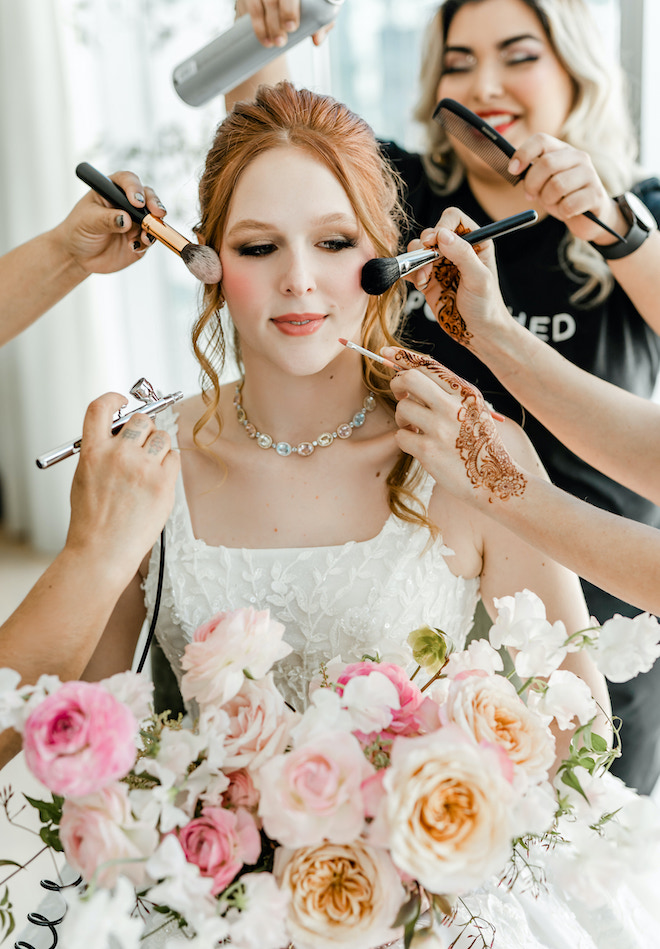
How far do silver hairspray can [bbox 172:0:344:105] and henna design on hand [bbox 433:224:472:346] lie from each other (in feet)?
1.17

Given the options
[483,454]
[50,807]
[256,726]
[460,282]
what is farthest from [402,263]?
[50,807]

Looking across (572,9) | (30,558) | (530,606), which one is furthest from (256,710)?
(30,558)

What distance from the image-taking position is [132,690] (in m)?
0.67

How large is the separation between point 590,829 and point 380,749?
0.61 ft

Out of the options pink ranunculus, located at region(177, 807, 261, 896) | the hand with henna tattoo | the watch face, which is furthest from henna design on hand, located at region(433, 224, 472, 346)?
pink ranunculus, located at region(177, 807, 261, 896)

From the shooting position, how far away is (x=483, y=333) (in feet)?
3.82

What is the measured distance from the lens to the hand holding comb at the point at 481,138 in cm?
125

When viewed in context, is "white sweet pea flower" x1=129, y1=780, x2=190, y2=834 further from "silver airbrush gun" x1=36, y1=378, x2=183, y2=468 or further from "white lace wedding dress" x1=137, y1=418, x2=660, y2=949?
"white lace wedding dress" x1=137, y1=418, x2=660, y2=949

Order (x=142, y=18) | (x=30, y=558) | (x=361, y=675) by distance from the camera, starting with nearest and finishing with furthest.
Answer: (x=361, y=675)
(x=142, y=18)
(x=30, y=558)

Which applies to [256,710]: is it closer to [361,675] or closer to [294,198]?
[361,675]

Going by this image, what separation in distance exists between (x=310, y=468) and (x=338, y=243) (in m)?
0.32

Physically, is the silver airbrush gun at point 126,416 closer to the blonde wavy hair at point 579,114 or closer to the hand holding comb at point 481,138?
the hand holding comb at point 481,138

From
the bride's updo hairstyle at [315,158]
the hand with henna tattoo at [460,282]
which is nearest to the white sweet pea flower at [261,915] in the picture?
the bride's updo hairstyle at [315,158]

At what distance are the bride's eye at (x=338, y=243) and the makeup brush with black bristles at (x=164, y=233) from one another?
14cm
